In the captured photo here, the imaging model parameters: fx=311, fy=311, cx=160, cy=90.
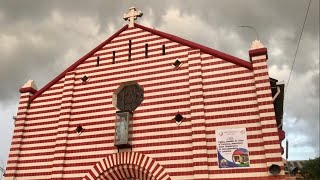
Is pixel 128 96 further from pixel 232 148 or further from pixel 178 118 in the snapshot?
A: pixel 232 148

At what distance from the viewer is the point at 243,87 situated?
13.9 metres

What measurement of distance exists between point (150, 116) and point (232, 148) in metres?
4.11

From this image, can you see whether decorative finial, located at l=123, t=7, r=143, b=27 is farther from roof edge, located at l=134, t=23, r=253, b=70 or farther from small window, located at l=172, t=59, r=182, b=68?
small window, located at l=172, t=59, r=182, b=68

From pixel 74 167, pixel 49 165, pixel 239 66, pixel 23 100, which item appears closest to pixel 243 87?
pixel 239 66

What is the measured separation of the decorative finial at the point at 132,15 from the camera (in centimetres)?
1778

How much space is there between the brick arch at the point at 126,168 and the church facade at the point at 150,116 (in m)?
0.05

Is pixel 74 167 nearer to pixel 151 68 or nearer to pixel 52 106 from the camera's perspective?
pixel 52 106

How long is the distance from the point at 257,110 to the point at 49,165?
10.5 meters

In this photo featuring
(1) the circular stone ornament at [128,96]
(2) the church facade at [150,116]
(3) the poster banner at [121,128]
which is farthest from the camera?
(1) the circular stone ornament at [128,96]

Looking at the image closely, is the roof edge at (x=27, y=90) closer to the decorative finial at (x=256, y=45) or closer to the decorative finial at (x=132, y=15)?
the decorative finial at (x=132, y=15)

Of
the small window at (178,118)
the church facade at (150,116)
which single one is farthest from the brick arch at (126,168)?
the small window at (178,118)

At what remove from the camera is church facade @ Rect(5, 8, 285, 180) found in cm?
1300

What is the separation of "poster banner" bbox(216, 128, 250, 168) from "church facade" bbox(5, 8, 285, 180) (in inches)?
1.6

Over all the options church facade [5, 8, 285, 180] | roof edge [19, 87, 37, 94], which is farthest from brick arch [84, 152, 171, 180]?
roof edge [19, 87, 37, 94]
